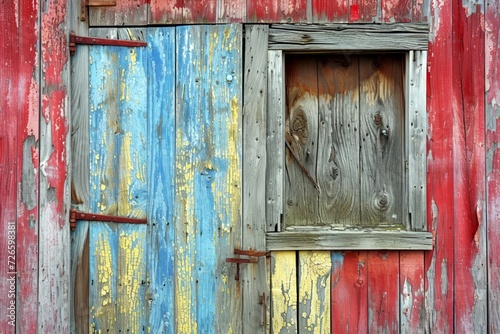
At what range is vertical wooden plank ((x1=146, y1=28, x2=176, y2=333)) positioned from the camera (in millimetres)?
3115

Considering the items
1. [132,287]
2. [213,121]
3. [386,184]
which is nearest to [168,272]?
[132,287]

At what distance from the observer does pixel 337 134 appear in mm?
3262

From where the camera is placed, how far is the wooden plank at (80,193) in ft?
10.3

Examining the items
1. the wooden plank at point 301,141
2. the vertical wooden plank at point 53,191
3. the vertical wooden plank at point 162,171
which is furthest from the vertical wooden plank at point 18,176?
the wooden plank at point 301,141

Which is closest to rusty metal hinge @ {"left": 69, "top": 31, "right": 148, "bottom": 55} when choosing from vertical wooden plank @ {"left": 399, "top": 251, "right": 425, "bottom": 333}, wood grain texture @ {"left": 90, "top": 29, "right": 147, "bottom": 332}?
wood grain texture @ {"left": 90, "top": 29, "right": 147, "bottom": 332}

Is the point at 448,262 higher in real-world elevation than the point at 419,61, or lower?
lower

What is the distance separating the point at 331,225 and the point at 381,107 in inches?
29.4

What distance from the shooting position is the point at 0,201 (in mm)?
3088

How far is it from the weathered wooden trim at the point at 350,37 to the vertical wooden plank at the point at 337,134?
0.17m

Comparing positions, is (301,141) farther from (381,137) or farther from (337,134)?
(381,137)

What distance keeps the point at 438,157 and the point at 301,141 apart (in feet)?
2.54

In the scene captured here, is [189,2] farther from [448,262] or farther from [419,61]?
[448,262]

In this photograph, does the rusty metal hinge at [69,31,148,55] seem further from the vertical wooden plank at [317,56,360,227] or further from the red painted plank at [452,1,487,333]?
the red painted plank at [452,1,487,333]

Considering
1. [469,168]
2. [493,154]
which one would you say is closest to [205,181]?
[469,168]
